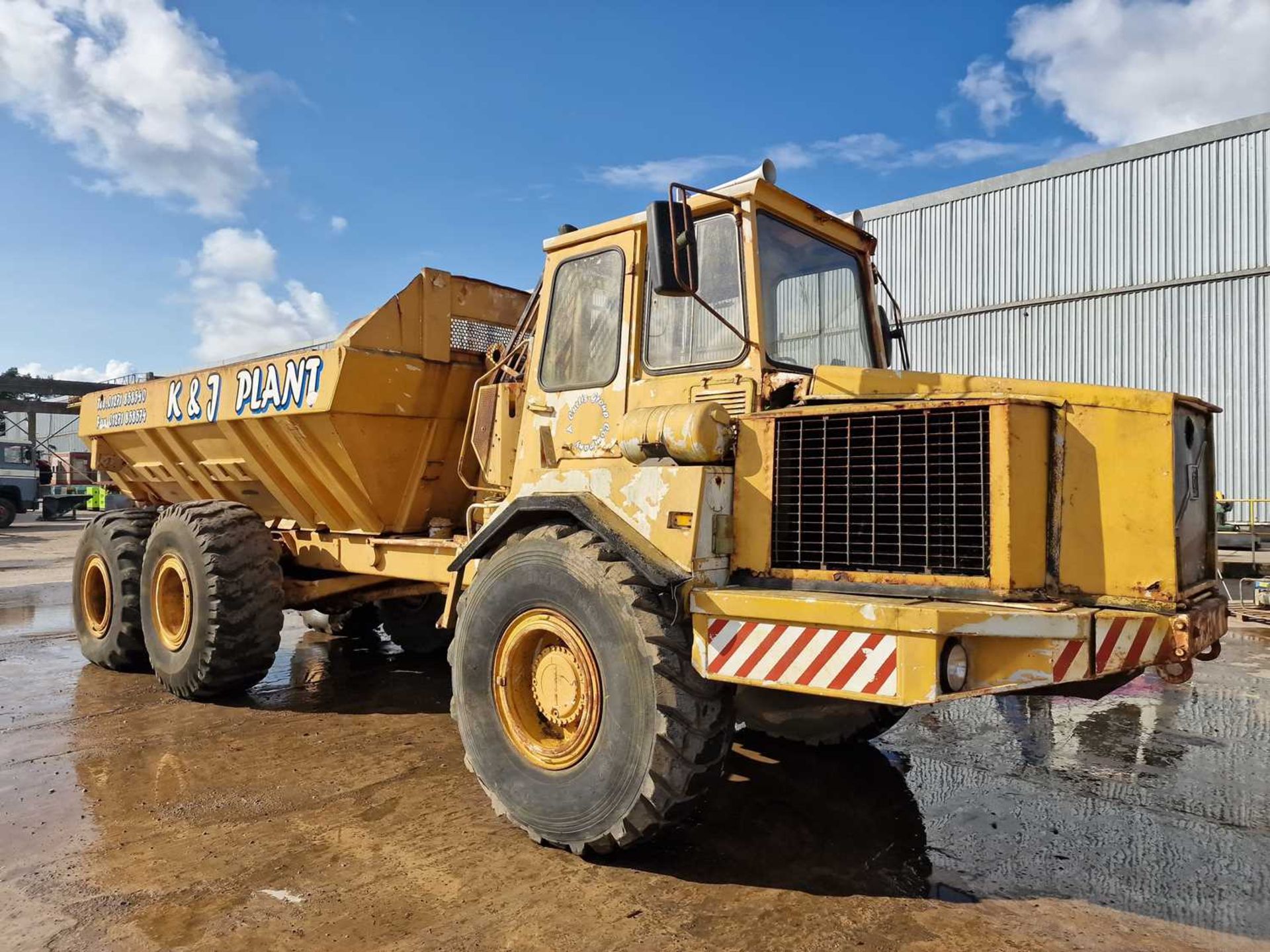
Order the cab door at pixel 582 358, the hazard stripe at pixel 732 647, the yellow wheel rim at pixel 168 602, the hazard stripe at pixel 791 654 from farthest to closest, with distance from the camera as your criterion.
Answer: the yellow wheel rim at pixel 168 602
the cab door at pixel 582 358
the hazard stripe at pixel 732 647
the hazard stripe at pixel 791 654

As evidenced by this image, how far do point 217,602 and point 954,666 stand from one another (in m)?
4.83

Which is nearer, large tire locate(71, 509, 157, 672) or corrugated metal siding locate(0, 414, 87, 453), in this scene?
large tire locate(71, 509, 157, 672)

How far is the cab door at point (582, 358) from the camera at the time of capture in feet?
13.9

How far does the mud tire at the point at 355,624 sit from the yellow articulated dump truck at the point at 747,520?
3393 millimetres

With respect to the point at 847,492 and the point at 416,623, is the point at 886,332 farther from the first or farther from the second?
the point at 416,623

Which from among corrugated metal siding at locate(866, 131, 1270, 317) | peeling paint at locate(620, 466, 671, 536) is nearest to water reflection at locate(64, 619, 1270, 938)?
peeling paint at locate(620, 466, 671, 536)

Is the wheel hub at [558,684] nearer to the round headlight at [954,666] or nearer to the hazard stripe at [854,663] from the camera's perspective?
the hazard stripe at [854,663]

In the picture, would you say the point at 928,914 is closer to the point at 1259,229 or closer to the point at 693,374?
the point at 693,374

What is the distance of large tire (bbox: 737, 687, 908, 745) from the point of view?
470 cm

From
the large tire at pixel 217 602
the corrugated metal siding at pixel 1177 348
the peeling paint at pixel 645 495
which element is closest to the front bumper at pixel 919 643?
the peeling paint at pixel 645 495

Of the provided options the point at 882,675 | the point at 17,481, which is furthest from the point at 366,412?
the point at 17,481

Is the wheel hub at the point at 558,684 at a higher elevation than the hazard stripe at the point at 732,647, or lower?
lower

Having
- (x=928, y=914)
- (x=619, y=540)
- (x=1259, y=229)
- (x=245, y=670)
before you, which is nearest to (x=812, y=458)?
(x=619, y=540)

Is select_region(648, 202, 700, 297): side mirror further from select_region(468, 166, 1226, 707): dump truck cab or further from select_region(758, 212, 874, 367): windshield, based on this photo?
select_region(758, 212, 874, 367): windshield
